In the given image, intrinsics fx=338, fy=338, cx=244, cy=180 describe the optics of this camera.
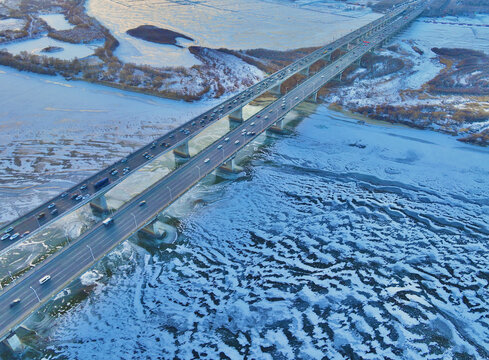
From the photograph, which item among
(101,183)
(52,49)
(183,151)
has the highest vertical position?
(52,49)

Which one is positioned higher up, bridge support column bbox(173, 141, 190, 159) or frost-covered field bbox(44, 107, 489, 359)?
bridge support column bbox(173, 141, 190, 159)

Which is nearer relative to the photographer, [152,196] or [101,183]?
[101,183]

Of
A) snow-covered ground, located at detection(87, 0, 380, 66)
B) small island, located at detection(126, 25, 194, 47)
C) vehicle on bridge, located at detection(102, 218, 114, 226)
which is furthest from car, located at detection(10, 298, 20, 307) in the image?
small island, located at detection(126, 25, 194, 47)

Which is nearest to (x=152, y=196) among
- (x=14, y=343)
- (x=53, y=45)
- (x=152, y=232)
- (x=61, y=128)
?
(x=152, y=232)

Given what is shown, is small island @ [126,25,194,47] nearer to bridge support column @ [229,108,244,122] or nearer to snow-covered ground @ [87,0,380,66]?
snow-covered ground @ [87,0,380,66]

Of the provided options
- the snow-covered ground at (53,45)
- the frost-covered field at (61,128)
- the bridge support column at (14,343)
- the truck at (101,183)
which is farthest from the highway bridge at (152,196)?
the snow-covered ground at (53,45)

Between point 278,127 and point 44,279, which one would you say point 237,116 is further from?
point 44,279
